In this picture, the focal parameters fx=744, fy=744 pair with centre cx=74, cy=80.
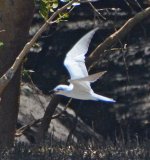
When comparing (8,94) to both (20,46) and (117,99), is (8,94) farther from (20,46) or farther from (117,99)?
(117,99)

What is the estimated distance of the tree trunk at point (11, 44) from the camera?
777cm

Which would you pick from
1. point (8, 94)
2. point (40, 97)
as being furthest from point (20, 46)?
point (40, 97)

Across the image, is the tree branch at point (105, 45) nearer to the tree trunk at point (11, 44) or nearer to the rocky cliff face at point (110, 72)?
the tree trunk at point (11, 44)

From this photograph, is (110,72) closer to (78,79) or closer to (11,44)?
(11,44)

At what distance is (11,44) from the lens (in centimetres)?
784

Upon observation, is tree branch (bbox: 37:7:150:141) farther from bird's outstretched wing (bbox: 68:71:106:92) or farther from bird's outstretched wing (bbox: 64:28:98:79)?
bird's outstretched wing (bbox: 68:71:106:92)

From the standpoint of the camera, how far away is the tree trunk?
777 cm

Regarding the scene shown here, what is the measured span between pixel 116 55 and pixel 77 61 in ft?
9.60

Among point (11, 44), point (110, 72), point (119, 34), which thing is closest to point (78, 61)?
point (11, 44)

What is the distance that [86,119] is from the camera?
387 inches

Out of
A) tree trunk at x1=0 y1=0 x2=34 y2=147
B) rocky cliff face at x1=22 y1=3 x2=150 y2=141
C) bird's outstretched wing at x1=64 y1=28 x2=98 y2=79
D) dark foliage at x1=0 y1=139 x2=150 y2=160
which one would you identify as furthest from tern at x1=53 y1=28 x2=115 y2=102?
rocky cliff face at x1=22 y1=3 x2=150 y2=141

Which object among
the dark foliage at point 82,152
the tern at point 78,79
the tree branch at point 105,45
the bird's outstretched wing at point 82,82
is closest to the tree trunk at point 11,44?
the tree branch at point 105,45

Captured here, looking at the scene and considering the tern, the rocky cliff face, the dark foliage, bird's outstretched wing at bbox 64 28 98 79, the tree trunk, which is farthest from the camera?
the rocky cliff face

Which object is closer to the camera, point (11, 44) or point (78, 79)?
point (78, 79)
